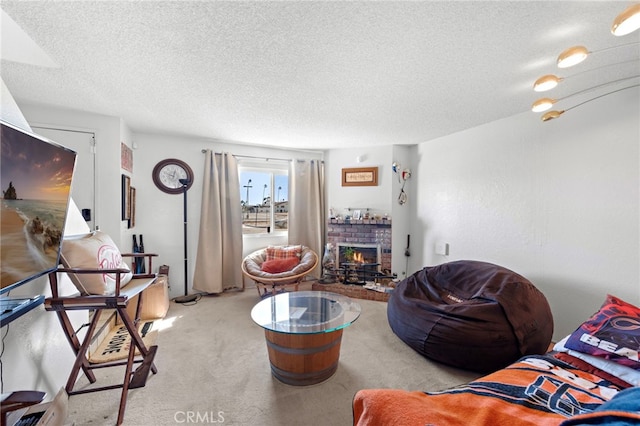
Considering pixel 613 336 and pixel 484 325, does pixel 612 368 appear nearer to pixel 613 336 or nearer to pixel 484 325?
pixel 613 336

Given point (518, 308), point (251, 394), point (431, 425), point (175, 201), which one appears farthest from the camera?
point (175, 201)

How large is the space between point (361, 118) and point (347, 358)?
8.04 feet

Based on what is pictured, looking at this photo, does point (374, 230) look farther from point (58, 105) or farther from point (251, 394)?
point (58, 105)

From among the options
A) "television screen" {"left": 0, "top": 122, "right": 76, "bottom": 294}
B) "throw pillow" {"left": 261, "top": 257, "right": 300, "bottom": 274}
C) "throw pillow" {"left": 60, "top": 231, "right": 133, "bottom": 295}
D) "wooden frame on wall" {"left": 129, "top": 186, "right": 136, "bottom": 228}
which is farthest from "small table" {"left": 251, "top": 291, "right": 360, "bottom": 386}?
"wooden frame on wall" {"left": 129, "top": 186, "right": 136, "bottom": 228}

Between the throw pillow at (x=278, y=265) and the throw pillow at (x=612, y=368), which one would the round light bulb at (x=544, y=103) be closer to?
the throw pillow at (x=612, y=368)

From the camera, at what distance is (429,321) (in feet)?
6.86

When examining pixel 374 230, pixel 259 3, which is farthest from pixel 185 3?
pixel 374 230

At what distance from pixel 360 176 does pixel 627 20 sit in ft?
10.7

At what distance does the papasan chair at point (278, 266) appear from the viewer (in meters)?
3.26

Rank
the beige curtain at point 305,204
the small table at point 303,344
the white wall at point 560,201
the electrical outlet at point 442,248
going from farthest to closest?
the beige curtain at point 305,204 < the electrical outlet at point 442,248 < the white wall at point 560,201 < the small table at point 303,344

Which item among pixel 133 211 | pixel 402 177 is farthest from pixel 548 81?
pixel 133 211

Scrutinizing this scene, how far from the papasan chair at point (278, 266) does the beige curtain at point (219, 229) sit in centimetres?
36

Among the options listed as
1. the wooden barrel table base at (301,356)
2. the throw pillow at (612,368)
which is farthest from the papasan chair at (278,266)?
the throw pillow at (612,368)

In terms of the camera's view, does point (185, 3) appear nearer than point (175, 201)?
Yes
